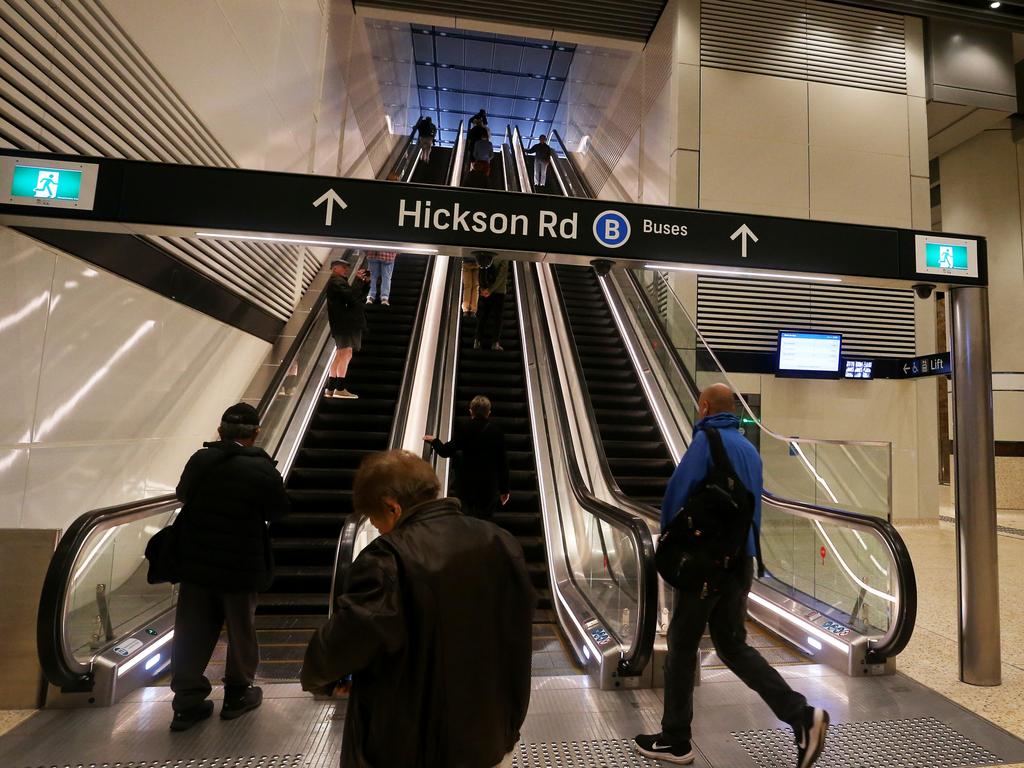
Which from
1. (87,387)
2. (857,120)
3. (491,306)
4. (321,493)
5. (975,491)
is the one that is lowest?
(321,493)

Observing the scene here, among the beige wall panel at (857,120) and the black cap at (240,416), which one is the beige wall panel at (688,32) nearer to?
the beige wall panel at (857,120)

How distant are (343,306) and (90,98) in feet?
8.45

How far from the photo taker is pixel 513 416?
22.2ft

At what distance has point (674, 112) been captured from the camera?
9.48m

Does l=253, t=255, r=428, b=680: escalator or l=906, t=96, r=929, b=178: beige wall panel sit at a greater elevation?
l=906, t=96, r=929, b=178: beige wall panel

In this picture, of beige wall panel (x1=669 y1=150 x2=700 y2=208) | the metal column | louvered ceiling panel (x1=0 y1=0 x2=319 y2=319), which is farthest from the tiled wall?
beige wall panel (x1=669 y1=150 x2=700 y2=208)

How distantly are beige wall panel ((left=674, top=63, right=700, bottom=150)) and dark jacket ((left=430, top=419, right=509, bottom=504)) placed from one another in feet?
22.2

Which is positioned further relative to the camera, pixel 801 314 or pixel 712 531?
pixel 801 314

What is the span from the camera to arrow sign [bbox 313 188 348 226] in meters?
3.11

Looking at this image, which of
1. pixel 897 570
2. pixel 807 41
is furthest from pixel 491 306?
pixel 807 41

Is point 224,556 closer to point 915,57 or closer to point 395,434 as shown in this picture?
point 395,434

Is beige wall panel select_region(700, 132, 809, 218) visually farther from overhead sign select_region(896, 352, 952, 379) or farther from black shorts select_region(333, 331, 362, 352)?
black shorts select_region(333, 331, 362, 352)

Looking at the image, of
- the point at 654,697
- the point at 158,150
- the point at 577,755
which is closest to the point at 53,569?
the point at 577,755

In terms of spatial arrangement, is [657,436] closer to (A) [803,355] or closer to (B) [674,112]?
(A) [803,355]
